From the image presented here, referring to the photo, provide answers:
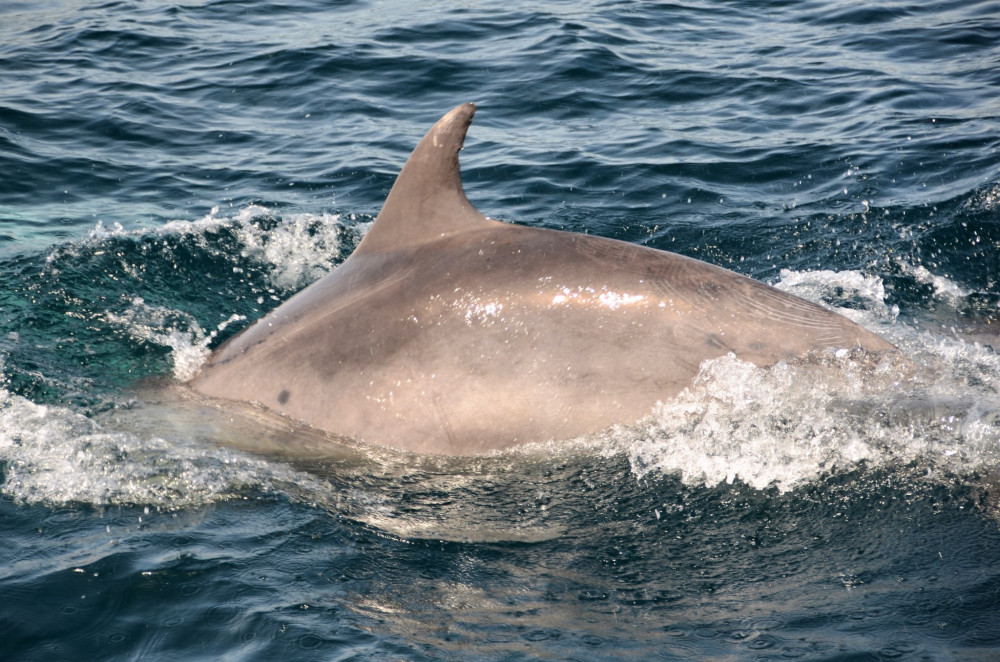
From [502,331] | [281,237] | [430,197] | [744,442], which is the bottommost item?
[744,442]

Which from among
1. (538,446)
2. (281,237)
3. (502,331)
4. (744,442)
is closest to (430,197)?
(502,331)

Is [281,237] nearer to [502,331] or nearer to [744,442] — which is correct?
[502,331]

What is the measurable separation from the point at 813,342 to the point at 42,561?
485 centimetres

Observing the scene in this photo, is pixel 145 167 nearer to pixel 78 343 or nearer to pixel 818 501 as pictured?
pixel 78 343

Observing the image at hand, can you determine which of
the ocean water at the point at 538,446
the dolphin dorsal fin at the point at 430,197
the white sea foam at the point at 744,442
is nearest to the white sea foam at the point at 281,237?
the ocean water at the point at 538,446

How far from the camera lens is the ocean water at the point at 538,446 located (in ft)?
17.8

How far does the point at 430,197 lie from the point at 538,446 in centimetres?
186

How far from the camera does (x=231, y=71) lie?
19.0m

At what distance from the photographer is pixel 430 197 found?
716 centimetres

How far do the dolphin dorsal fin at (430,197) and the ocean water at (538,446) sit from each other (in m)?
1.58

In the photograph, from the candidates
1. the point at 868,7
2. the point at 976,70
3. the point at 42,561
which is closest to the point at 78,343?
the point at 42,561

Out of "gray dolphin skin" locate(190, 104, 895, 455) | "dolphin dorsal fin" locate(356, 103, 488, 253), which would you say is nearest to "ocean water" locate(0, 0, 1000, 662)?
"gray dolphin skin" locate(190, 104, 895, 455)

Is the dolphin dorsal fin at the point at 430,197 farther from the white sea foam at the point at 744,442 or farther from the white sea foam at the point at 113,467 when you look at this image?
the white sea foam at the point at 113,467

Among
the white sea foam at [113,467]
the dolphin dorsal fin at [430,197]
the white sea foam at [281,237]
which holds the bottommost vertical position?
the white sea foam at [113,467]
